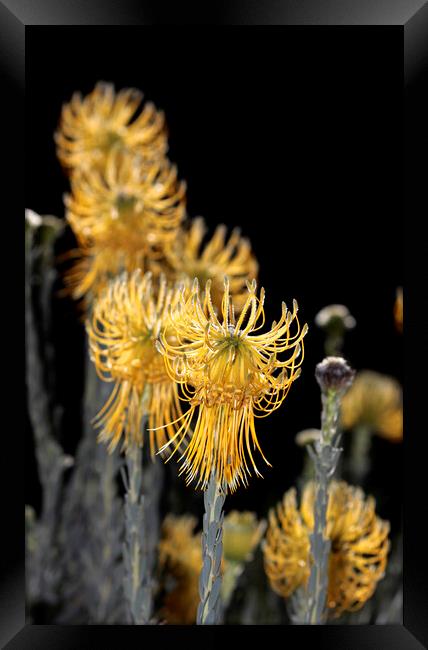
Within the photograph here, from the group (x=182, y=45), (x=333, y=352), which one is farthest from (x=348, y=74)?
(x=333, y=352)

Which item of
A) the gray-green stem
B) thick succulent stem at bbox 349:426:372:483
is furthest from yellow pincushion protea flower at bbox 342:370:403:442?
the gray-green stem

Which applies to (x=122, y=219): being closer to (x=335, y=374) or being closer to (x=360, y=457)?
(x=335, y=374)

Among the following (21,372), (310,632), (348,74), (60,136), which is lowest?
(310,632)

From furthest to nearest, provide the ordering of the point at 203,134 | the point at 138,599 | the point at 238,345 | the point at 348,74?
the point at 203,134 < the point at 348,74 < the point at 138,599 < the point at 238,345

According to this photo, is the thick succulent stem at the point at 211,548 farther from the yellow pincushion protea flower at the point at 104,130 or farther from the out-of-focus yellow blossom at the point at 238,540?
the yellow pincushion protea flower at the point at 104,130

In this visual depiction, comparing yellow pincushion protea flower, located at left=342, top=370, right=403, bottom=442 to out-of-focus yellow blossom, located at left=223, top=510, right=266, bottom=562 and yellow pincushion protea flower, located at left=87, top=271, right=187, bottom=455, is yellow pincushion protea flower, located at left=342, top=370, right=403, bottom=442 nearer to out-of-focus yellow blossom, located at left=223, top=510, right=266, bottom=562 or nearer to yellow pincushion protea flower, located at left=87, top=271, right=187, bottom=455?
out-of-focus yellow blossom, located at left=223, top=510, right=266, bottom=562

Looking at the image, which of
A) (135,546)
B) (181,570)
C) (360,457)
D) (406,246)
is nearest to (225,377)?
(135,546)

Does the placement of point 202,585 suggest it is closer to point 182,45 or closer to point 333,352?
point 333,352
